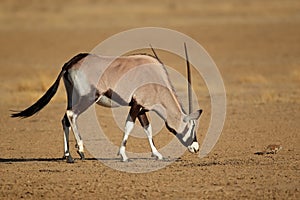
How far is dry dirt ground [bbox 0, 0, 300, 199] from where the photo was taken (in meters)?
9.07

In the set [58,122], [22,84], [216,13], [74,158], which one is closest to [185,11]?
[216,13]

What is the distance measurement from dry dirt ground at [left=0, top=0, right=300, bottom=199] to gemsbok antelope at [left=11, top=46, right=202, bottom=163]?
1.87 ft

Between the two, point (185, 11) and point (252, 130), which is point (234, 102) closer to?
point (252, 130)

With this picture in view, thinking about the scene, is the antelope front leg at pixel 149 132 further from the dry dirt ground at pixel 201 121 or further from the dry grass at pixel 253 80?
the dry grass at pixel 253 80

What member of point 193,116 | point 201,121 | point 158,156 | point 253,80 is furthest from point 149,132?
point 253,80

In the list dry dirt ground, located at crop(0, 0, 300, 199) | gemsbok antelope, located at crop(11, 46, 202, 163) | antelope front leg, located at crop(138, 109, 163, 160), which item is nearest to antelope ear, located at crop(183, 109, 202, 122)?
gemsbok antelope, located at crop(11, 46, 202, 163)

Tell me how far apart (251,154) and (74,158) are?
265cm

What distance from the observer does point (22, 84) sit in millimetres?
21516

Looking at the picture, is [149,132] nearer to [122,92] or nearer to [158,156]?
[158,156]

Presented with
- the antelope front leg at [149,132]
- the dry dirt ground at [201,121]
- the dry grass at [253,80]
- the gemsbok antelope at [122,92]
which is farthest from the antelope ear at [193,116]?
the dry grass at [253,80]

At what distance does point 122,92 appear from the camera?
1107cm

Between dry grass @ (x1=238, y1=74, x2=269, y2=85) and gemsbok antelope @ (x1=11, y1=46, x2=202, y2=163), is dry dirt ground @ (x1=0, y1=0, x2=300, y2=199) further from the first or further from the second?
gemsbok antelope @ (x1=11, y1=46, x2=202, y2=163)

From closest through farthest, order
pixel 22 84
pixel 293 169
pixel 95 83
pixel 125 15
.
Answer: pixel 293 169, pixel 95 83, pixel 22 84, pixel 125 15

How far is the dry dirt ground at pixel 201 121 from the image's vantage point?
357 inches
